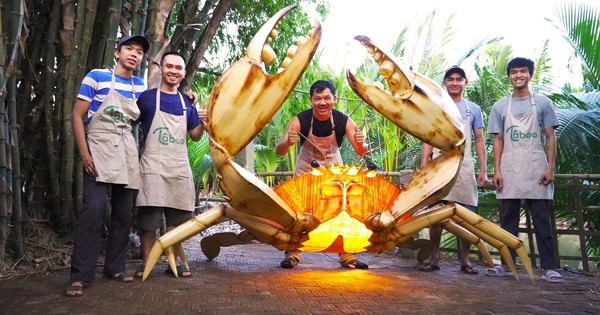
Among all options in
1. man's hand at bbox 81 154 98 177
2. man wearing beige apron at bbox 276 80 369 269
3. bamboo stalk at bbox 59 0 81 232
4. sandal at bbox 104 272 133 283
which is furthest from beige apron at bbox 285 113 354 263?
bamboo stalk at bbox 59 0 81 232

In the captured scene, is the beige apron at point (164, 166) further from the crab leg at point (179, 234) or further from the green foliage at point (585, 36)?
the green foliage at point (585, 36)

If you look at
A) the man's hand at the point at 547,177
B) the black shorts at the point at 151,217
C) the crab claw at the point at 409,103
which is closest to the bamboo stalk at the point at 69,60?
the black shorts at the point at 151,217

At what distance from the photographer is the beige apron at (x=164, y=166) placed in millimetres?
3678

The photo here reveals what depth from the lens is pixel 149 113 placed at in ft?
12.2

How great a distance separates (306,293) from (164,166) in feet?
4.47

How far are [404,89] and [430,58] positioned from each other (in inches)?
321

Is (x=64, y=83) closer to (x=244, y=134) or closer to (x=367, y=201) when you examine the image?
(x=244, y=134)

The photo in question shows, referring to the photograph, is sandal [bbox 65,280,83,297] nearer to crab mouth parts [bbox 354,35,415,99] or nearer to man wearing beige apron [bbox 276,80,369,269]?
man wearing beige apron [bbox 276,80,369,269]

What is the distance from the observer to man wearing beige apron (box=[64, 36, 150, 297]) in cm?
326

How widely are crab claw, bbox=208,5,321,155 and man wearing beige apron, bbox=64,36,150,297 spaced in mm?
772

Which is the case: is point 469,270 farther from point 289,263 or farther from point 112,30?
point 112,30

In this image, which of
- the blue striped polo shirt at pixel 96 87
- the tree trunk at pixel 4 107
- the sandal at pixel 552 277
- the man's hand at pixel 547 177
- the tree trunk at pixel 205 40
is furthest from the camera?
the tree trunk at pixel 205 40

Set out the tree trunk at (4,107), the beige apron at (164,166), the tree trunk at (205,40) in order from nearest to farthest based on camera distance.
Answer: the tree trunk at (4,107) < the beige apron at (164,166) < the tree trunk at (205,40)

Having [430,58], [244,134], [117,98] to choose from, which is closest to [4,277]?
[117,98]
